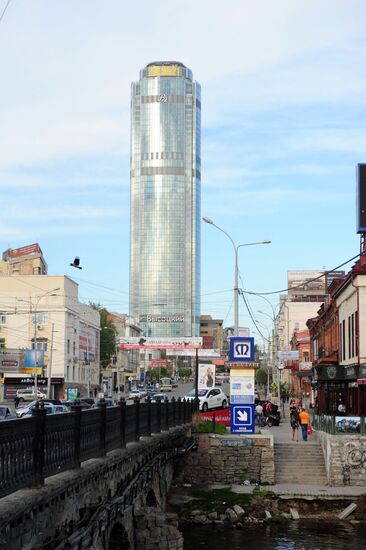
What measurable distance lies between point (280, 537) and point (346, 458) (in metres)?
7.41

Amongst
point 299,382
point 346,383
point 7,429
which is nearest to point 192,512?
point 346,383

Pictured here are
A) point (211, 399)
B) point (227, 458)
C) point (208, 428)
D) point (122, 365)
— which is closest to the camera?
point (227, 458)

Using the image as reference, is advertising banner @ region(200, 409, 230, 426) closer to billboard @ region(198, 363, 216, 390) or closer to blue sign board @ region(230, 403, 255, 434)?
blue sign board @ region(230, 403, 255, 434)

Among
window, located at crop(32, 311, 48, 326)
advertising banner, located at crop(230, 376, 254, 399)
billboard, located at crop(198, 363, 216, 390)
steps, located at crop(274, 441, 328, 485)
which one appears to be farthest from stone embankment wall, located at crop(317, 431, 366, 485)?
window, located at crop(32, 311, 48, 326)

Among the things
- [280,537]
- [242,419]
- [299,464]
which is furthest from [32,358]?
[280,537]

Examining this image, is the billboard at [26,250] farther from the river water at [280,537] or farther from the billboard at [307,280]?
the river water at [280,537]

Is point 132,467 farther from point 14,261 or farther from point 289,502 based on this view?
point 14,261

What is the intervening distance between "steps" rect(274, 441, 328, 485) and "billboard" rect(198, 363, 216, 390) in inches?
572

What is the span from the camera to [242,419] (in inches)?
1494

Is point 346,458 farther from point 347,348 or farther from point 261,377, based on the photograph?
point 261,377

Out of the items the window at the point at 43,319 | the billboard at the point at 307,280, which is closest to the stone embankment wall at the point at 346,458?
the window at the point at 43,319

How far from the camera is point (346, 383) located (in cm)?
4709

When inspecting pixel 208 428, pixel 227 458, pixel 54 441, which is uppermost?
pixel 54 441

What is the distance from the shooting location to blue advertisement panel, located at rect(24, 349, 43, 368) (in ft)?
259
